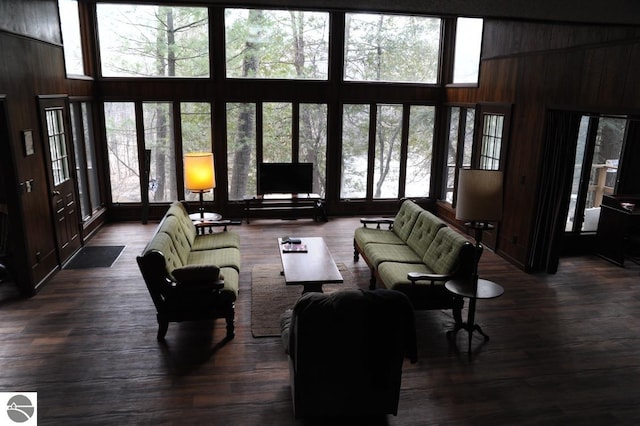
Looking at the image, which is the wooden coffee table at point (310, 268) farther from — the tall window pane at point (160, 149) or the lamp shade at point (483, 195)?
the tall window pane at point (160, 149)

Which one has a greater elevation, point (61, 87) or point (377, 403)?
point (61, 87)

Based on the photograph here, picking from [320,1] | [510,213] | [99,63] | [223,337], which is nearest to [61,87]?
[99,63]

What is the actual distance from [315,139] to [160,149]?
2.62 m

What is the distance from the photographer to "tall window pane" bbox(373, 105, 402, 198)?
27.5 feet

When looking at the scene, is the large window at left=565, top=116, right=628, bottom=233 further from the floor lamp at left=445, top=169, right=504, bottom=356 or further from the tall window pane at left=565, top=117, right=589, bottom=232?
the floor lamp at left=445, top=169, right=504, bottom=356

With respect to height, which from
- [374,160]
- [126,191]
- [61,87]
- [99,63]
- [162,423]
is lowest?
[162,423]

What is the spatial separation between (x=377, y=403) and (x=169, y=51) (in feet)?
21.4

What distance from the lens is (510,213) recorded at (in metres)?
6.32

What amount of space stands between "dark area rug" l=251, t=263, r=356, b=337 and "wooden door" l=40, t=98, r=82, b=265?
246 cm

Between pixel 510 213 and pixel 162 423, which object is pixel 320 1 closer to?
pixel 162 423

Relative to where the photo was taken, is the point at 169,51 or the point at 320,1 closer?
the point at 320,1

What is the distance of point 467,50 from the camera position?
7590 millimetres

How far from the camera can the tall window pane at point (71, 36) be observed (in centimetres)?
635

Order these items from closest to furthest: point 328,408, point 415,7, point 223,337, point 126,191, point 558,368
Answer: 1. point 415,7
2. point 328,408
3. point 558,368
4. point 223,337
5. point 126,191
